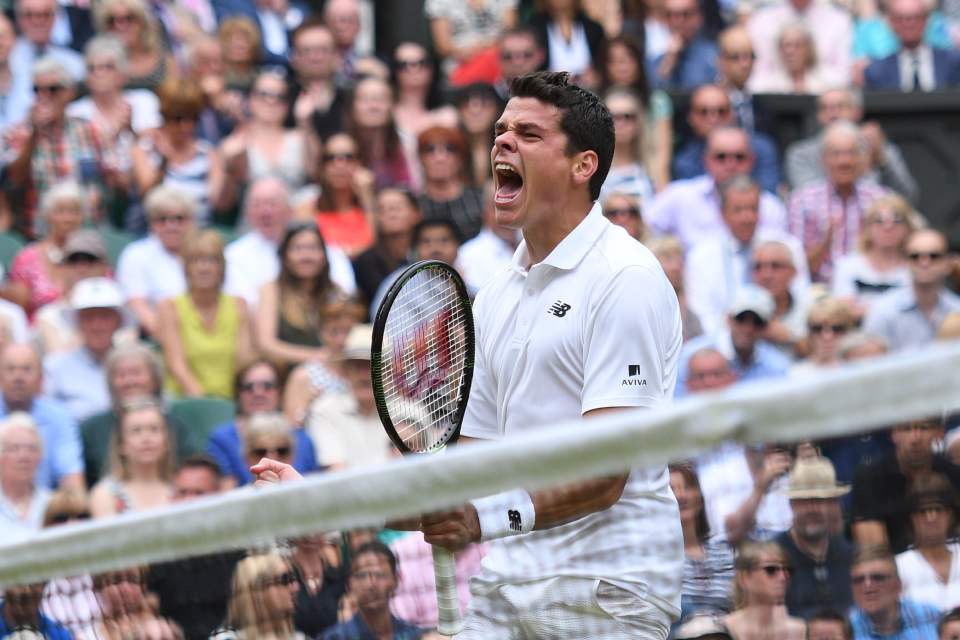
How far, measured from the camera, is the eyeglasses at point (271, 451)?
8.39 meters

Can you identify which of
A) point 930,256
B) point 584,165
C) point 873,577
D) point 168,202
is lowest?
point 873,577

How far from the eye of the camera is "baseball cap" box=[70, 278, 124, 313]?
9.53 metres

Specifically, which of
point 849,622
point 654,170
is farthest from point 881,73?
point 849,622

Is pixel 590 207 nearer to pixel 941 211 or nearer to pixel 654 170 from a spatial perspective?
pixel 654 170

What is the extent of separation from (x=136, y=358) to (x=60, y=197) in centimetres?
168

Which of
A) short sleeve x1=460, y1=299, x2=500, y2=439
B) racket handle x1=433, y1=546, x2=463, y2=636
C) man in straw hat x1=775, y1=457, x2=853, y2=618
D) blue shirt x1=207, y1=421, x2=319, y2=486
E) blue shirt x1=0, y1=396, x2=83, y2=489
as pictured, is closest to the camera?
man in straw hat x1=775, y1=457, x2=853, y2=618

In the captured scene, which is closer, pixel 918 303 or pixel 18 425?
pixel 18 425

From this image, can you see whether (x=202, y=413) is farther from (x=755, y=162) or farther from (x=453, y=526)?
(x=453, y=526)

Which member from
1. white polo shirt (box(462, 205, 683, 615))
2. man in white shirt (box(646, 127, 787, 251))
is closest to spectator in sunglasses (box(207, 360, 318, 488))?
man in white shirt (box(646, 127, 787, 251))

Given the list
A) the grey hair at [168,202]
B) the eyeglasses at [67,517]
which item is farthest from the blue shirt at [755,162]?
the eyeglasses at [67,517]

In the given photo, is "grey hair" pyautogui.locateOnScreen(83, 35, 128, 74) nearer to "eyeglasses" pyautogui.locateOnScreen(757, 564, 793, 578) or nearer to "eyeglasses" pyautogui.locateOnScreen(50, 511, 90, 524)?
"eyeglasses" pyautogui.locateOnScreen(50, 511, 90, 524)

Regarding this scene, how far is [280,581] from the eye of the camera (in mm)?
4594

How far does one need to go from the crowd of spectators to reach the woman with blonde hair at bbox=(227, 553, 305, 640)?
11.8 feet

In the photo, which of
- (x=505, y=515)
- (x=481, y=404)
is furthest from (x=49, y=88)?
(x=505, y=515)
